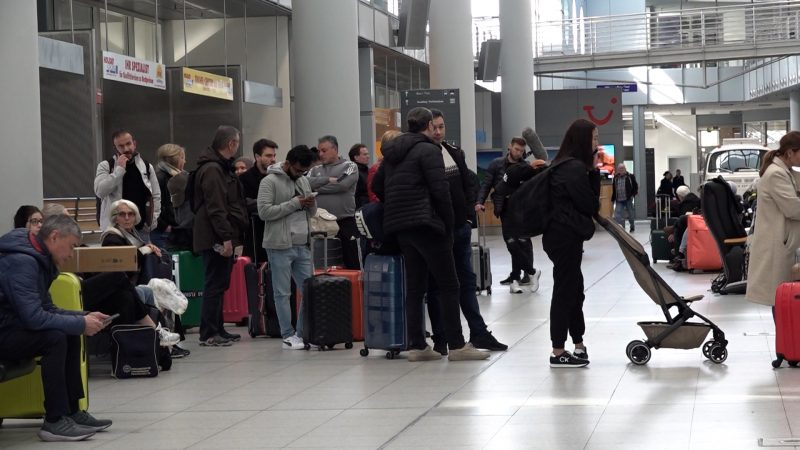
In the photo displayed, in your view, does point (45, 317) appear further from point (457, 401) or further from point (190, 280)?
point (190, 280)

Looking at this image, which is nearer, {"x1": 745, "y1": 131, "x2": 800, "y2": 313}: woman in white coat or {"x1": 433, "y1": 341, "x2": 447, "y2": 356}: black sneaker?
{"x1": 745, "y1": 131, "x2": 800, "y2": 313}: woman in white coat

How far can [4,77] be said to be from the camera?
35.4 ft

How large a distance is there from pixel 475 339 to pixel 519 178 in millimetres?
5135

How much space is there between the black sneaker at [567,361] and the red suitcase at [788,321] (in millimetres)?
1288

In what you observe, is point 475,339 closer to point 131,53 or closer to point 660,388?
point 660,388

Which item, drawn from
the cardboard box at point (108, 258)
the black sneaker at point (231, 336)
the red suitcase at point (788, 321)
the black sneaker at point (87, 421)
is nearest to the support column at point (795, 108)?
the black sneaker at point (231, 336)

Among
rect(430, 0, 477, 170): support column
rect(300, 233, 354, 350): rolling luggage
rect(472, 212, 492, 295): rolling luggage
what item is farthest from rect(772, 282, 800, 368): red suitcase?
rect(430, 0, 477, 170): support column

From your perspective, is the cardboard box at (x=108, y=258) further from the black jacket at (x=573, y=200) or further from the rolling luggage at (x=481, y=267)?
the rolling luggage at (x=481, y=267)

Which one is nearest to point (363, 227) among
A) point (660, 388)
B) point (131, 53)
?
point (660, 388)

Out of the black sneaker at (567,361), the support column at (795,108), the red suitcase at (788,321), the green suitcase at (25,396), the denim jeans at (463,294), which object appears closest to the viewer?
the green suitcase at (25,396)

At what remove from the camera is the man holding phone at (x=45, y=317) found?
21.7 ft

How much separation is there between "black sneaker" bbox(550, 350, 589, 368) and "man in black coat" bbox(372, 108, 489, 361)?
733mm

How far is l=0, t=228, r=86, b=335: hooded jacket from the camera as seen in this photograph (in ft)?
21.7

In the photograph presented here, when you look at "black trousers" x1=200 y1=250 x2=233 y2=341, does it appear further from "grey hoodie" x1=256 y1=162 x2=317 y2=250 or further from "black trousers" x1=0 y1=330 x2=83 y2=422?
"black trousers" x1=0 y1=330 x2=83 y2=422
